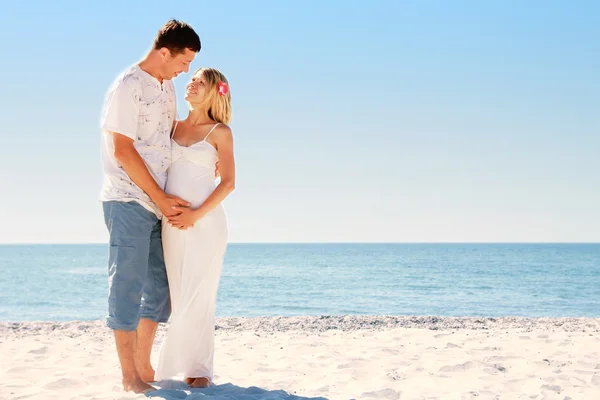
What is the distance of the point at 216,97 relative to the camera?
4.20m

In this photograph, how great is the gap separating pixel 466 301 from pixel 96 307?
13.0 metres

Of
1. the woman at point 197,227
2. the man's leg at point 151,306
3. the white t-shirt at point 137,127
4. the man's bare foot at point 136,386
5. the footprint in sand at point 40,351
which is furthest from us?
the footprint in sand at point 40,351

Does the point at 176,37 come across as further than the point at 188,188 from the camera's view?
No

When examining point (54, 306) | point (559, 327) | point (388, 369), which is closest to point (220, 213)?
point (388, 369)

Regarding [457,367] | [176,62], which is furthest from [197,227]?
[457,367]

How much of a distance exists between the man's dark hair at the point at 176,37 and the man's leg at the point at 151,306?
1.33 meters

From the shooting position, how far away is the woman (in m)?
4.11

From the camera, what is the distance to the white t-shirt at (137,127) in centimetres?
383

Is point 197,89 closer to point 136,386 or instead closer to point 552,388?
→ point 136,386

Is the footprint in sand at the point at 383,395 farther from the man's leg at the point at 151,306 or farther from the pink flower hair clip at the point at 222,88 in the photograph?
the pink flower hair clip at the point at 222,88

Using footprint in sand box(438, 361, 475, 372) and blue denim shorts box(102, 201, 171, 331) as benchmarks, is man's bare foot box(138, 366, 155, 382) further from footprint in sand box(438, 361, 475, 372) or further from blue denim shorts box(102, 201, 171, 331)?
footprint in sand box(438, 361, 475, 372)

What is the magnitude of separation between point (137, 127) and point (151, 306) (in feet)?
4.14

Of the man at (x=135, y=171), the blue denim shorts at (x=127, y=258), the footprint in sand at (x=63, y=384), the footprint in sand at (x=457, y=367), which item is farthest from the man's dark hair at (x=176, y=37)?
the footprint in sand at (x=457, y=367)

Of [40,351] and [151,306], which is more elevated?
[151,306]
